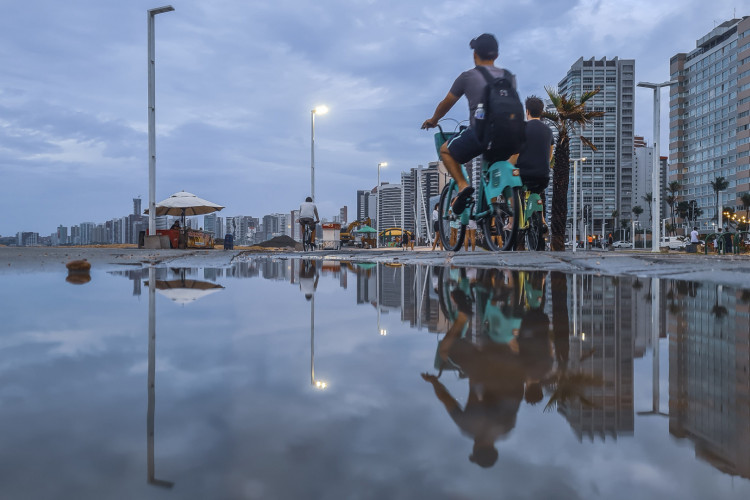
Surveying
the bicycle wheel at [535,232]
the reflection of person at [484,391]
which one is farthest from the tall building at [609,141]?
the reflection of person at [484,391]

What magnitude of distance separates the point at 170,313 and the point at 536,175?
835 centimetres

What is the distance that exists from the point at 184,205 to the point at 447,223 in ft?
58.1

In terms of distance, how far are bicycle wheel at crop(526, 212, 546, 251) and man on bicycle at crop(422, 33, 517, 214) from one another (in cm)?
140

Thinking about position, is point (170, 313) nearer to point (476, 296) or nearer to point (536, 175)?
point (476, 296)

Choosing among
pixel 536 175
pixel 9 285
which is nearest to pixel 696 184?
pixel 536 175

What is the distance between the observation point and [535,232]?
10.7 meters

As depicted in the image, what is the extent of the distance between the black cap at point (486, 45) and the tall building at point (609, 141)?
149 metres

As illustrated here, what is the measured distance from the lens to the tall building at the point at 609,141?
148 m

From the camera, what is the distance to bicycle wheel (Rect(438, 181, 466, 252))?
10914mm

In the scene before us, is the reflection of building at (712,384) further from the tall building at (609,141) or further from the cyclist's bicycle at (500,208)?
the tall building at (609,141)

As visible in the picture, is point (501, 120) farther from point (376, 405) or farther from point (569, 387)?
point (376, 405)

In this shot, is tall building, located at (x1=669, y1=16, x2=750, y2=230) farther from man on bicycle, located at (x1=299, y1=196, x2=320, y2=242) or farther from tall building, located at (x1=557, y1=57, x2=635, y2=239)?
man on bicycle, located at (x1=299, y1=196, x2=320, y2=242)

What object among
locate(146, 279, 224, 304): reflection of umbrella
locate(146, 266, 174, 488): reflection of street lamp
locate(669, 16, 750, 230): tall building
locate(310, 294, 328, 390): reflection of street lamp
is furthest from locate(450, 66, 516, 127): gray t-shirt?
locate(669, 16, 750, 230): tall building

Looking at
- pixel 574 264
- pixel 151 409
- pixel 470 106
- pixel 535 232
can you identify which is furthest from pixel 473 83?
pixel 151 409
